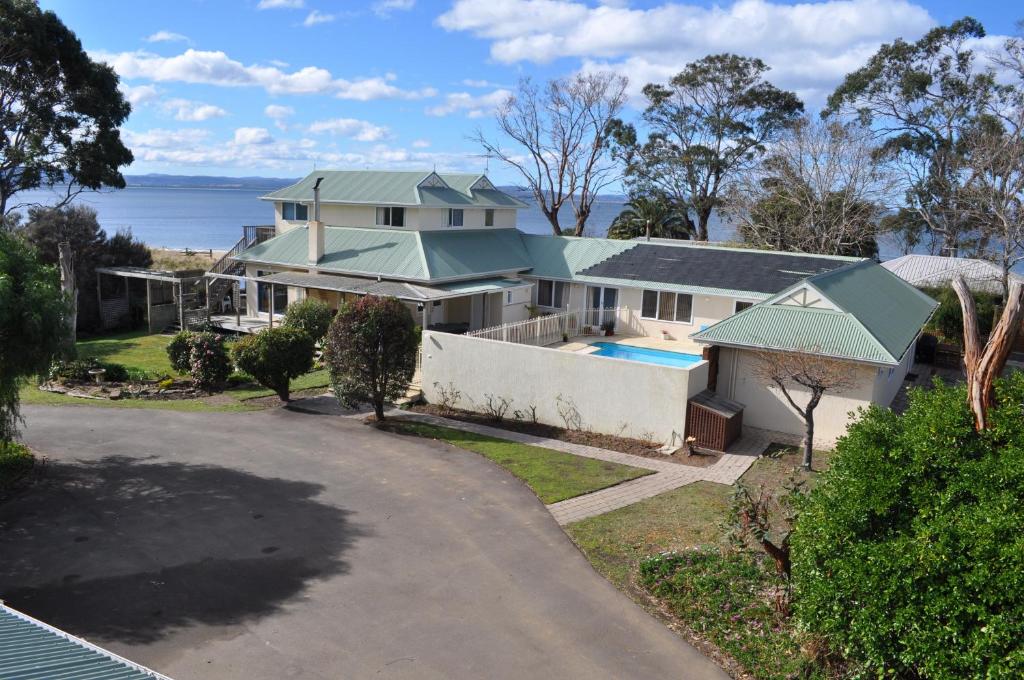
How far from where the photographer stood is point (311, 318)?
30031 millimetres

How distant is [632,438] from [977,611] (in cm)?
1333

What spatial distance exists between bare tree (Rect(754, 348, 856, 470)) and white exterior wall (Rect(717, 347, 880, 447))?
0.71 ft

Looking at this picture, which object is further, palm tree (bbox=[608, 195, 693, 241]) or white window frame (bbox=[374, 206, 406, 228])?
palm tree (bbox=[608, 195, 693, 241])

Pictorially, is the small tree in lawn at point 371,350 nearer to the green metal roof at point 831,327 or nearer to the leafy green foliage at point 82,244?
the green metal roof at point 831,327

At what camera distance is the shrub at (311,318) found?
2992 cm

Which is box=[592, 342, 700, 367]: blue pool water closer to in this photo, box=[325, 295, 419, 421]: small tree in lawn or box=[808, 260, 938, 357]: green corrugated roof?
box=[808, 260, 938, 357]: green corrugated roof

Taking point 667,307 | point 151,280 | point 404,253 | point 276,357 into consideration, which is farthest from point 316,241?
point 667,307

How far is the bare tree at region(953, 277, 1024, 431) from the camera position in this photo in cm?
894

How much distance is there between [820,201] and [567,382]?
2977cm

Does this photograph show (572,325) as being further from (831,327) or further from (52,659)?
(52,659)

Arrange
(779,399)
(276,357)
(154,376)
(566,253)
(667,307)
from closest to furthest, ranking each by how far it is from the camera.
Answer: (779,399), (276,357), (154,376), (667,307), (566,253)

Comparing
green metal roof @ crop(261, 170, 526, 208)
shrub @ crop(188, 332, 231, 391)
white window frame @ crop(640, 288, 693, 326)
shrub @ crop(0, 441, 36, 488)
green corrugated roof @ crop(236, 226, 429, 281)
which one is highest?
green metal roof @ crop(261, 170, 526, 208)

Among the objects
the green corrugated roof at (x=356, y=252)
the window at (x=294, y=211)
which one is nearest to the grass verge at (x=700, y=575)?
the green corrugated roof at (x=356, y=252)

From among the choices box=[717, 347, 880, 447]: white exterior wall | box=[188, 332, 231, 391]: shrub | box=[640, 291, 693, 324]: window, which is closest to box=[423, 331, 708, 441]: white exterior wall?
box=[717, 347, 880, 447]: white exterior wall
